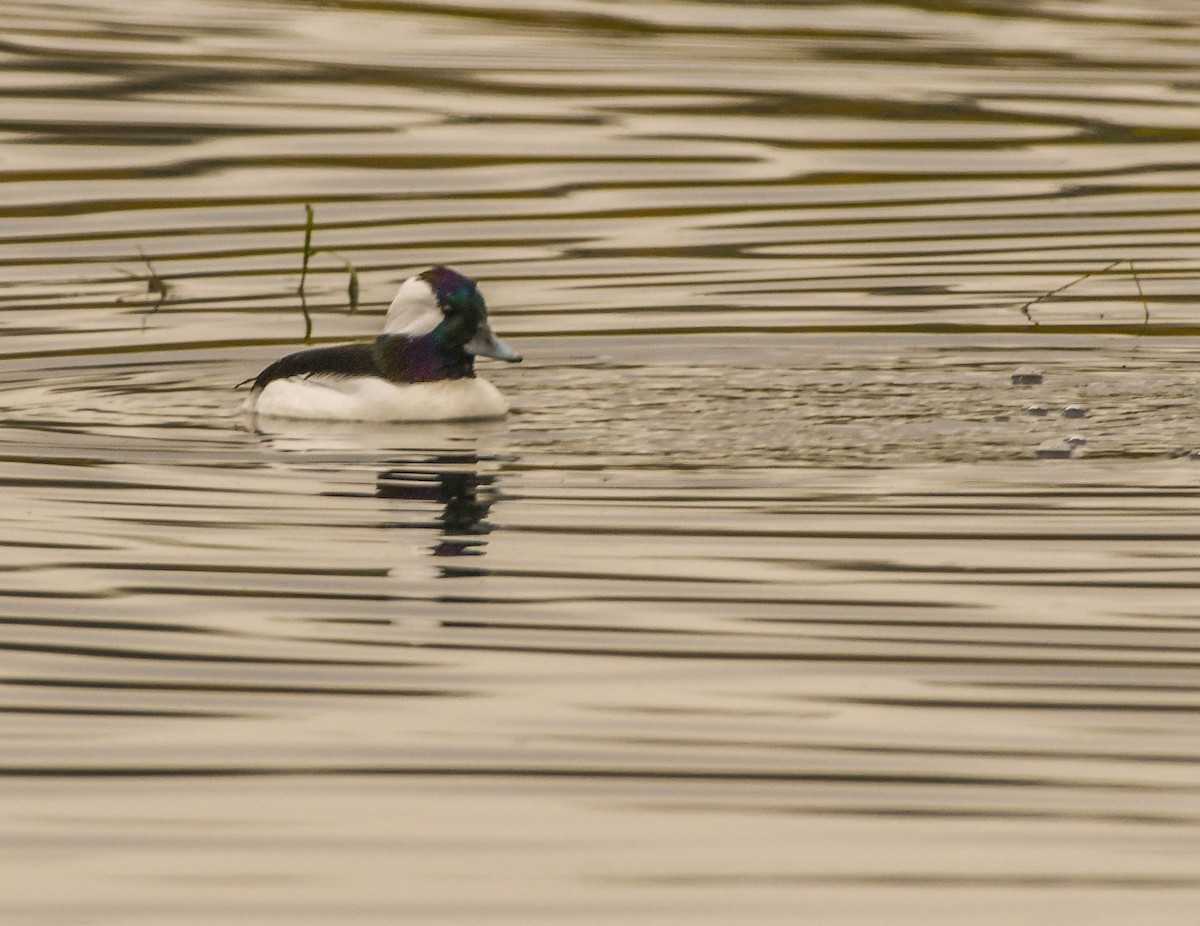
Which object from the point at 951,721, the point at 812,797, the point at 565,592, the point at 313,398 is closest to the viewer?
the point at 812,797

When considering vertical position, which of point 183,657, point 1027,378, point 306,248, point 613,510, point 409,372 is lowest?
→ point 183,657

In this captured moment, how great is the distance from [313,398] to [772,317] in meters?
2.98

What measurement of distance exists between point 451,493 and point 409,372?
1.96 metres

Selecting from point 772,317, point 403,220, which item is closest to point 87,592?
point 772,317

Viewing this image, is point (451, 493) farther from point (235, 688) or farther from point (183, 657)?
point (235, 688)

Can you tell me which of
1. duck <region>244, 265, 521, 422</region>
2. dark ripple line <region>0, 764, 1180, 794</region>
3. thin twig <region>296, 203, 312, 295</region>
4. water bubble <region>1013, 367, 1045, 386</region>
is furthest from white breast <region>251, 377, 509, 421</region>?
dark ripple line <region>0, 764, 1180, 794</region>

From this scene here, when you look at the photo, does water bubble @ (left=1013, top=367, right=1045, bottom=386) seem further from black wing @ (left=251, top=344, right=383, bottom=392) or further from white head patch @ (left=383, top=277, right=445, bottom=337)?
black wing @ (left=251, top=344, right=383, bottom=392)

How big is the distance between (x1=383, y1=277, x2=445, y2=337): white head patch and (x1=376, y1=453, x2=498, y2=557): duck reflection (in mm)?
1245

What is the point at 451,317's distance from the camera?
42.3 feet

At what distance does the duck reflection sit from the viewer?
9.75 meters

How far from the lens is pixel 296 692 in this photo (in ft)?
25.3

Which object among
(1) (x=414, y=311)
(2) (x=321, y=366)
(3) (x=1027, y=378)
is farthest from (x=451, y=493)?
(3) (x=1027, y=378)

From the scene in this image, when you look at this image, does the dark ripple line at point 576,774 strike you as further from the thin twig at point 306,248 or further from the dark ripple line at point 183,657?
the thin twig at point 306,248

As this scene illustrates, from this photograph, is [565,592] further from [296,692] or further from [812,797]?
[812,797]
